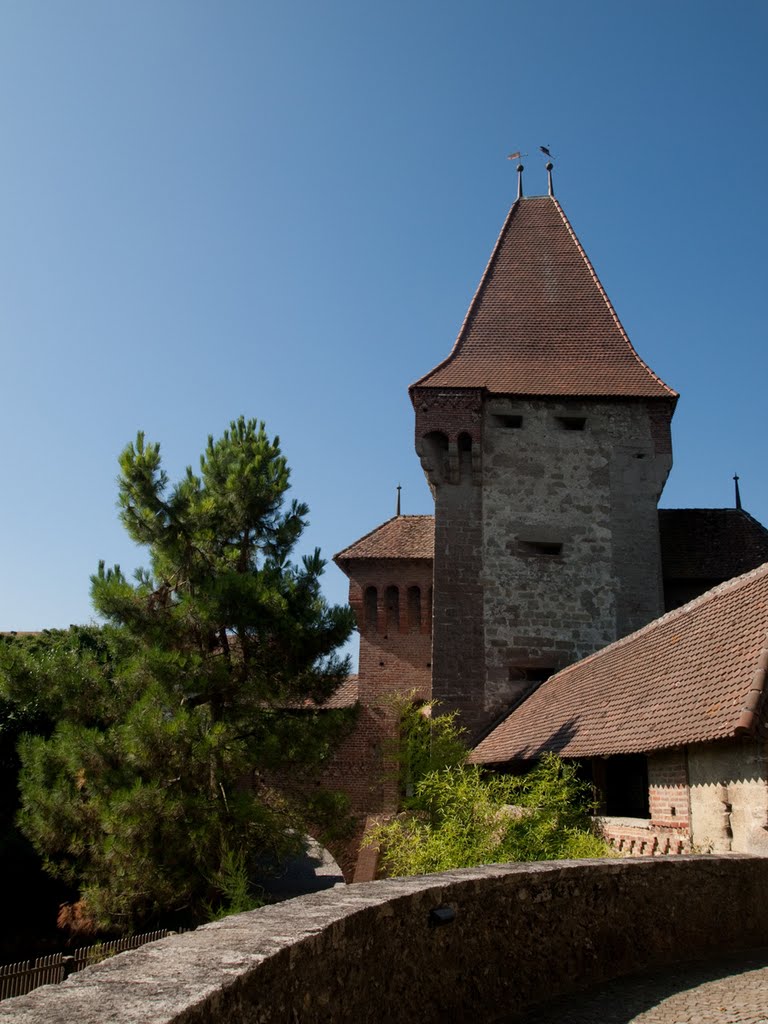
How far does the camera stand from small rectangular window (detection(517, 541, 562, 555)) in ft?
64.4

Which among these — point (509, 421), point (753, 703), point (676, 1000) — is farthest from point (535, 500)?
point (676, 1000)

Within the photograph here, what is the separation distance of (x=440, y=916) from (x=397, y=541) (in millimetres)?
19100

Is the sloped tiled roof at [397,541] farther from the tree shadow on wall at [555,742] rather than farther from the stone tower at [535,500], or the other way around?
the tree shadow on wall at [555,742]

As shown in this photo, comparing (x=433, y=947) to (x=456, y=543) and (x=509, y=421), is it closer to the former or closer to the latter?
(x=456, y=543)

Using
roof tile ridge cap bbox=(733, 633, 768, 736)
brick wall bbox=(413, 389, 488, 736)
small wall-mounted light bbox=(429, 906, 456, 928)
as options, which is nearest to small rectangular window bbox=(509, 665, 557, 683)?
brick wall bbox=(413, 389, 488, 736)

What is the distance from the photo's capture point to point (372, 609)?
2170 centimetres

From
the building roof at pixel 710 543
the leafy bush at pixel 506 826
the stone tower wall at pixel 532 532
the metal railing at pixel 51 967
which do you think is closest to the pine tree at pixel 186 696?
the metal railing at pixel 51 967

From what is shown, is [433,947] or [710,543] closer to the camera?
[433,947]

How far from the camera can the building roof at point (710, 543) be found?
1966cm

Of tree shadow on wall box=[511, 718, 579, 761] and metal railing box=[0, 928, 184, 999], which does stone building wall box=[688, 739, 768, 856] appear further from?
metal railing box=[0, 928, 184, 999]

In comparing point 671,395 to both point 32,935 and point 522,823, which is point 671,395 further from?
point 32,935

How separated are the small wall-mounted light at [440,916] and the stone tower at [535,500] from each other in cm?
1499

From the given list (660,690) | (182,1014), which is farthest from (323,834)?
(182,1014)

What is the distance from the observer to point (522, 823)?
9.27 metres
